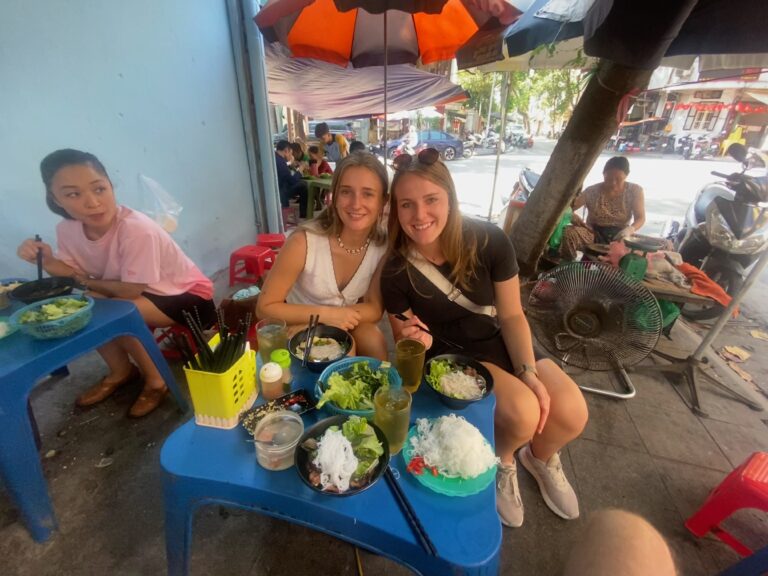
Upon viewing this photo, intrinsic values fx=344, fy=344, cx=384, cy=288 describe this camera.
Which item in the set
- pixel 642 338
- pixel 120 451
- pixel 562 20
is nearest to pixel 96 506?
pixel 120 451

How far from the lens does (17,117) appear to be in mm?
2318

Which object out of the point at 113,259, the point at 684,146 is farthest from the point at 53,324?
the point at 684,146

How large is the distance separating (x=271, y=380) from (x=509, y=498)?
1.40 m

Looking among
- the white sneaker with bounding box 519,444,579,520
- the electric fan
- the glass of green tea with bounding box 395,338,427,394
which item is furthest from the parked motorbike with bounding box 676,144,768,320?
the glass of green tea with bounding box 395,338,427,394

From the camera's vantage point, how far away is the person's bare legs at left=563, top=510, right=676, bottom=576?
0.96 m

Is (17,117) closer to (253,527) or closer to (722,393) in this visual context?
(253,527)

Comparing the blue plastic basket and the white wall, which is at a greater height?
the white wall

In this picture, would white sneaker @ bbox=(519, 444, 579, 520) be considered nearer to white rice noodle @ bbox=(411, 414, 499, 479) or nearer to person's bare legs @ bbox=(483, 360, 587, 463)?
person's bare legs @ bbox=(483, 360, 587, 463)

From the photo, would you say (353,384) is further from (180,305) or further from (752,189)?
(752,189)

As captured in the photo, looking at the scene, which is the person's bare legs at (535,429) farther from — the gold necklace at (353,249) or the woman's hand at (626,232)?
the woman's hand at (626,232)

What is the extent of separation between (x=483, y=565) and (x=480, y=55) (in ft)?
13.9

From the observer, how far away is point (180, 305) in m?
2.36

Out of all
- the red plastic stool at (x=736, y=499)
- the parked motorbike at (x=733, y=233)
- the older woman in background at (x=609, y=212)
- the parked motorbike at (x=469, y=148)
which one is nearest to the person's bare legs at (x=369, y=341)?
the red plastic stool at (x=736, y=499)

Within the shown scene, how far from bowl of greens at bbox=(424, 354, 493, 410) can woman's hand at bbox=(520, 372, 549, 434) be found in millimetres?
336
